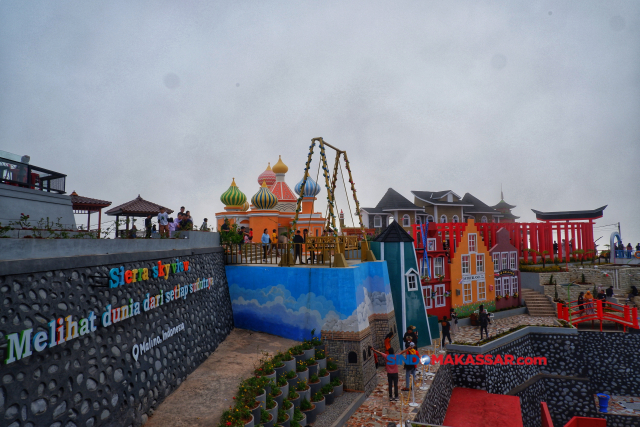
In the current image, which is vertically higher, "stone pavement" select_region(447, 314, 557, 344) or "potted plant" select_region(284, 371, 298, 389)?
"potted plant" select_region(284, 371, 298, 389)

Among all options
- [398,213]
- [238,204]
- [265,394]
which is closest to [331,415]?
[265,394]

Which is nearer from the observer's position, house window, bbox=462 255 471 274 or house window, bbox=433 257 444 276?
house window, bbox=433 257 444 276

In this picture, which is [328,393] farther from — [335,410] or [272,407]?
[272,407]

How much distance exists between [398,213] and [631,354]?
71.4ft


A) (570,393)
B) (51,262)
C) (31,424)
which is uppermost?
(51,262)

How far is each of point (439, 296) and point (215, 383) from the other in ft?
52.5

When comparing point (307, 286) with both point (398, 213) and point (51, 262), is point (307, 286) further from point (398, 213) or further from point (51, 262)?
point (398, 213)

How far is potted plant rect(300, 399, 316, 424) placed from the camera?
12.0 m

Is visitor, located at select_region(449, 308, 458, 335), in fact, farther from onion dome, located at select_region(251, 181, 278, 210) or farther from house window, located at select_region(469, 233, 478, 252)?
onion dome, located at select_region(251, 181, 278, 210)

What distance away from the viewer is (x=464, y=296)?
24969 millimetres

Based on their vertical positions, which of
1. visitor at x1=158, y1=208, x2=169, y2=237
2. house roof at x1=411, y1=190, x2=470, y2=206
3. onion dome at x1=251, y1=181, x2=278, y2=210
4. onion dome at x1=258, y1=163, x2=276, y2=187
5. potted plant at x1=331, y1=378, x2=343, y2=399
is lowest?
potted plant at x1=331, y1=378, x2=343, y2=399

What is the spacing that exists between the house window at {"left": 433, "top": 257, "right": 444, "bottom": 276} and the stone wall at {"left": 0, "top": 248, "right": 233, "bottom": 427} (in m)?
15.6

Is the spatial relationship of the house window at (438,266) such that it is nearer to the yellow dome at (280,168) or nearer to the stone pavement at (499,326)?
the stone pavement at (499,326)

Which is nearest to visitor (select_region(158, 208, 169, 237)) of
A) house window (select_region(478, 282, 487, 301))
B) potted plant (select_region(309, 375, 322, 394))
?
potted plant (select_region(309, 375, 322, 394))
